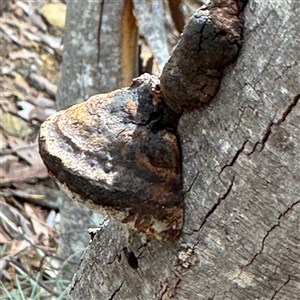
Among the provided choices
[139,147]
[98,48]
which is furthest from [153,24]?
[139,147]

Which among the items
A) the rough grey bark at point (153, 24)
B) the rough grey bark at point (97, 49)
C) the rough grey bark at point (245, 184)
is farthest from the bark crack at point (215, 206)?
the rough grey bark at point (97, 49)

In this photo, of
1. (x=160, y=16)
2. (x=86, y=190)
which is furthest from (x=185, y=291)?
(x=160, y=16)

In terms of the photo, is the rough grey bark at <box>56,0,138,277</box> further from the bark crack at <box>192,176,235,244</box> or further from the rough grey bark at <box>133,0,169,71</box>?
the bark crack at <box>192,176,235,244</box>

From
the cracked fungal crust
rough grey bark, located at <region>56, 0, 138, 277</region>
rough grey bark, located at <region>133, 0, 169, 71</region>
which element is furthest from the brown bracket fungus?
rough grey bark, located at <region>56, 0, 138, 277</region>

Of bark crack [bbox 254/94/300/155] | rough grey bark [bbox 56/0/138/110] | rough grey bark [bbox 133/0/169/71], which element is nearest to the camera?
bark crack [bbox 254/94/300/155]

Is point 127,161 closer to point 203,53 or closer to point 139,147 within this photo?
point 139,147

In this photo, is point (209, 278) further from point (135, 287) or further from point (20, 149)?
point (20, 149)

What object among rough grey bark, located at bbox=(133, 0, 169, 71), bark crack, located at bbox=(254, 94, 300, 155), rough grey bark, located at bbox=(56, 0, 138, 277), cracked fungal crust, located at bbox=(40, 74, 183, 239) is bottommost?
rough grey bark, located at bbox=(56, 0, 138, 277)
